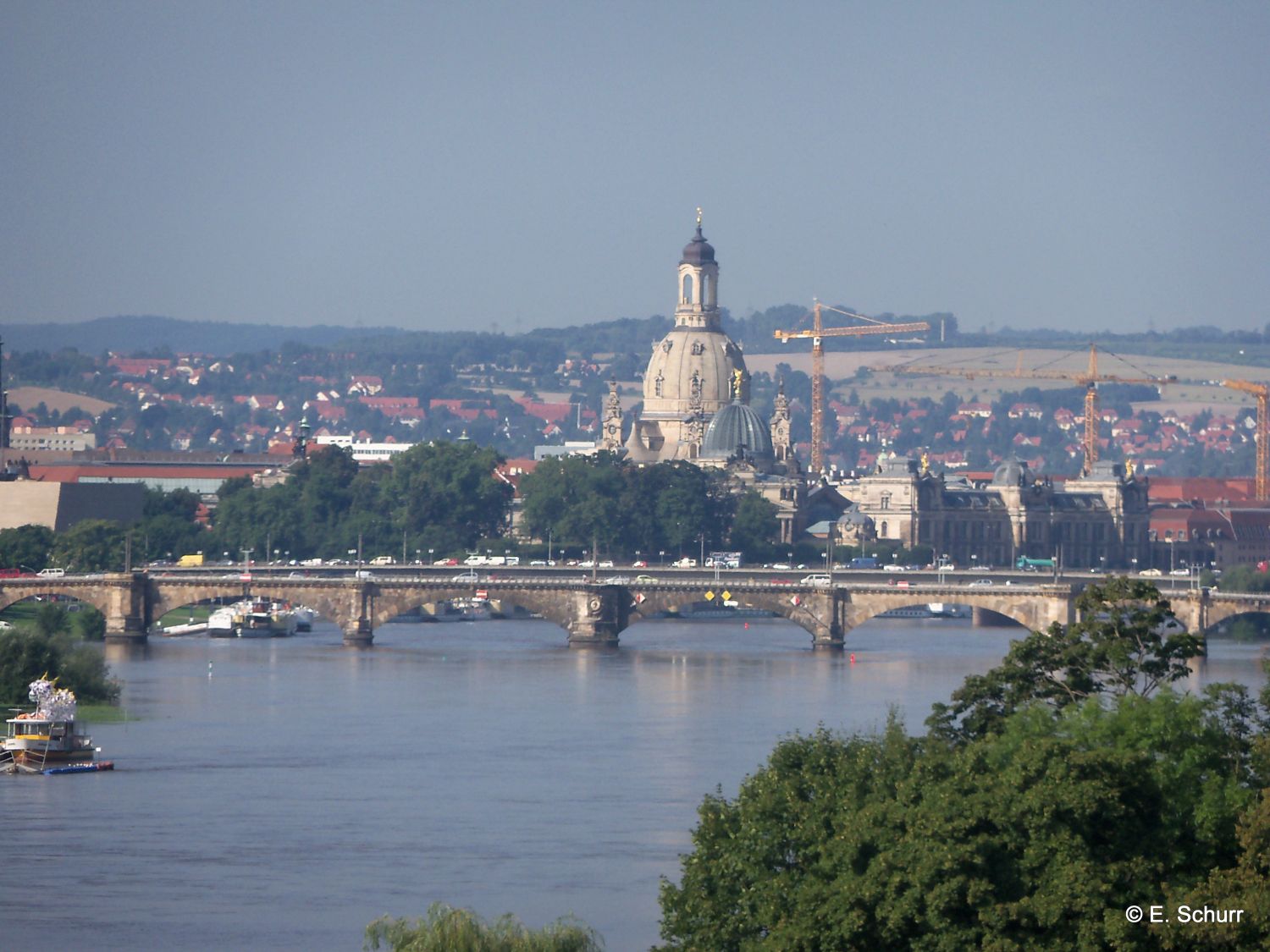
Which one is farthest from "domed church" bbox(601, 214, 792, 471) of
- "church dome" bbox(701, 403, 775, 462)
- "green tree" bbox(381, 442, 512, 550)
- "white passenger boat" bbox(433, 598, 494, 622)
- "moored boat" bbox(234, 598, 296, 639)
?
"moored boat" bbox(234, 598, 296, 639)

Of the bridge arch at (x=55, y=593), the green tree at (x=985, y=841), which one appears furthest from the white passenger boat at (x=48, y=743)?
the bridge arch at (x=55, y=593)

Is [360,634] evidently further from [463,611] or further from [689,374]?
[689,374]

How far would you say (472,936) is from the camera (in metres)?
32.7

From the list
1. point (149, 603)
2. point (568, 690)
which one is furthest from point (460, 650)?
point (568, 690)

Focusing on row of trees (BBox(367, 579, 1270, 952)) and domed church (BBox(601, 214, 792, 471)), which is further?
domed church (BBox(601, 214, 792, 471))

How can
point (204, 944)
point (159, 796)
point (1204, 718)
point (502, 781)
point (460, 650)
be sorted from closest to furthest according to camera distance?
point (1204, 718), point (204, 944), point (159, 796), point (502, 781), point (460, 650)

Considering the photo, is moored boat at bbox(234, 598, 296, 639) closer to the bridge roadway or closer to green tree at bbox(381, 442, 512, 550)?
the bridge roadway

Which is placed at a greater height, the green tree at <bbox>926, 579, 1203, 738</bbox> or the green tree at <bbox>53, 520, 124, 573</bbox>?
the green tree at <bbox>53, 520, 124, 573</bbox>

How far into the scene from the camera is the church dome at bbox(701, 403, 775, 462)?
15625 centimetres

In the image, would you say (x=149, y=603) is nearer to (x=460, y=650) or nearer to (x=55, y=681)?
(x=460, y=650)

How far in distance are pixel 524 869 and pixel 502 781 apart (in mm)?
9498

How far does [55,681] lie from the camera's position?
60.5 metres

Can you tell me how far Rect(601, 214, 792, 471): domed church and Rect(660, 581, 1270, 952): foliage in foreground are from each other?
405 ft

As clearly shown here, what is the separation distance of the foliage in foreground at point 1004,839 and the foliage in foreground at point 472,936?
113cm
